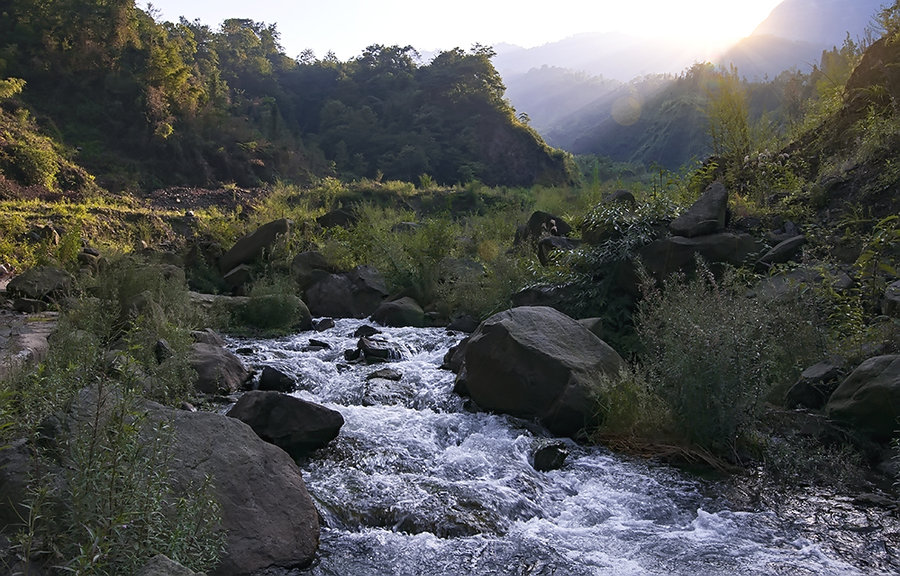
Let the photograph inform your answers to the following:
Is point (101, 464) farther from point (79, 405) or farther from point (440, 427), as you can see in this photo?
point (440, 427)

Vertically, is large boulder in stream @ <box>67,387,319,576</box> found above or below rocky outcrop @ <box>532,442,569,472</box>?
above

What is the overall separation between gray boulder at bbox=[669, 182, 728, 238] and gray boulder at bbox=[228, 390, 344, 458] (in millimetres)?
4563

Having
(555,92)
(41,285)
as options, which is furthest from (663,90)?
(555,92)

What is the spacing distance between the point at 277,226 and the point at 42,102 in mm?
18307

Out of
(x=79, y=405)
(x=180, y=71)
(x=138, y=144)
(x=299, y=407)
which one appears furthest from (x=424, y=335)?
(x=180, y=71)

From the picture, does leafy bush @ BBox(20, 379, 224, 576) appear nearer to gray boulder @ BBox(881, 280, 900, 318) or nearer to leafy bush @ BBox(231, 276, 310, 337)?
gray boulder @ BBox(881, 280, 900, 318)

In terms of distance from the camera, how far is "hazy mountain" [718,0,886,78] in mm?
95688

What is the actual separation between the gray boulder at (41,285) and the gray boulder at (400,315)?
449 centimetres

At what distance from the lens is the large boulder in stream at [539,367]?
534 centimetres

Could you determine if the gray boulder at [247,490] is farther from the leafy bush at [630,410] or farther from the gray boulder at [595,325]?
the gray boulder at [595,325]

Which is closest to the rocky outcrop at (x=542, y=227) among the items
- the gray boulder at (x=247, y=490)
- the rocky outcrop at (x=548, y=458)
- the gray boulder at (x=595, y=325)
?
the gray boulder at (x=595, y=325)

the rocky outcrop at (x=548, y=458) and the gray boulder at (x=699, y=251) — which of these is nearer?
the rocky outcrop at (x=548, y=458)

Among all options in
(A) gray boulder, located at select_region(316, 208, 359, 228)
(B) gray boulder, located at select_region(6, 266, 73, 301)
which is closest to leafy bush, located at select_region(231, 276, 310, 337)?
(B) gray boulder, located at select_region(6, 266, 73, 301)

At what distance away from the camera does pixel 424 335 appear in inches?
348
